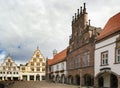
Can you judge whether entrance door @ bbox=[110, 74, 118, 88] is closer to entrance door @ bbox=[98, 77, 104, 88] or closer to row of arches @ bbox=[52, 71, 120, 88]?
row of arches @ bbox=[52, 71, 120, 88]

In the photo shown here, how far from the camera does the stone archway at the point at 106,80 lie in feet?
84.4

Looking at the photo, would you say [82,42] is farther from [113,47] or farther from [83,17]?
[113,47]

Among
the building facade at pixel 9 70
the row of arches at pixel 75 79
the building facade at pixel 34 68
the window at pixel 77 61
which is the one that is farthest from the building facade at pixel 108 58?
the building facade at pixel 9 70

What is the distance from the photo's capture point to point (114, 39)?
938 inches

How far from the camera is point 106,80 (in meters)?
27.0

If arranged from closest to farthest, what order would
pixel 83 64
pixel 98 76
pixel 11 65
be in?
1. pixel 98 76
2. pixel 83 64
3. pixel 11 65

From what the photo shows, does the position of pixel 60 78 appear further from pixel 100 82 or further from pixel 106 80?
pixel 106 80

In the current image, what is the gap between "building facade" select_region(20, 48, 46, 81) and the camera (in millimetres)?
76312

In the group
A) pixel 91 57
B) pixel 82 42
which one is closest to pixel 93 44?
pixel 91 57

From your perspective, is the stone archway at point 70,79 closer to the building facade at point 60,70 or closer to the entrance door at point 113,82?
the building facade at point 60,70

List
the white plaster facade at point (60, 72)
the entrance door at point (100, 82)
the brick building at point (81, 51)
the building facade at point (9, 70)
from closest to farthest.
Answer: the entrance door at point (100, 82) < the brick building at point (81, 51) < the white plaster facade at point (60, 72) < the building facade at point (9, 70)

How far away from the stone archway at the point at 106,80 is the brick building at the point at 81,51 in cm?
156

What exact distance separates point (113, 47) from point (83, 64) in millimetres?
9898

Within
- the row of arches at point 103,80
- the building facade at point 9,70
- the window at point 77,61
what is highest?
the window at point 77,61
